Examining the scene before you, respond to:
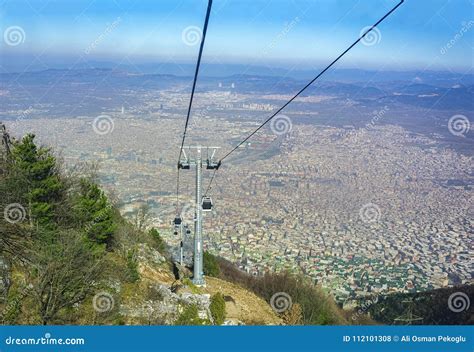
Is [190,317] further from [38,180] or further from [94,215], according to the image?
[38,180]

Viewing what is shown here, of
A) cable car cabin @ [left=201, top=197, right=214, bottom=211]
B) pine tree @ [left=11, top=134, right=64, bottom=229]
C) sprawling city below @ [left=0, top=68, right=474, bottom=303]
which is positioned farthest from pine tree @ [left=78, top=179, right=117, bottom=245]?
sprawling city below @ [left=0, top=68, right=474, bottom=303]

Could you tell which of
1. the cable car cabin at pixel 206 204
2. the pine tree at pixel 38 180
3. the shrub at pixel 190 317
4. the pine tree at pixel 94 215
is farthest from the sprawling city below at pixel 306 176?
the shrub at pixel 190 317

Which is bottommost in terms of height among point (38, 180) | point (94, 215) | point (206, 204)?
point (94, 215)

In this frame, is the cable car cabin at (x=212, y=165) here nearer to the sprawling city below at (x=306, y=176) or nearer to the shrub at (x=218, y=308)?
the shrub at (x=218, y=308)

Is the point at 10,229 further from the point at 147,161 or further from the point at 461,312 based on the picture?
the point at 147,161

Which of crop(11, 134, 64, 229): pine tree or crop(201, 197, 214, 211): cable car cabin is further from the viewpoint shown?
crop(11, 134, 64, 229): pine tree

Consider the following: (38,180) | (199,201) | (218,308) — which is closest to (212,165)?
(199,201)

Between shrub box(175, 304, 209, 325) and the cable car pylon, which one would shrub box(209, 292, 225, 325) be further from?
the cable car pylon
